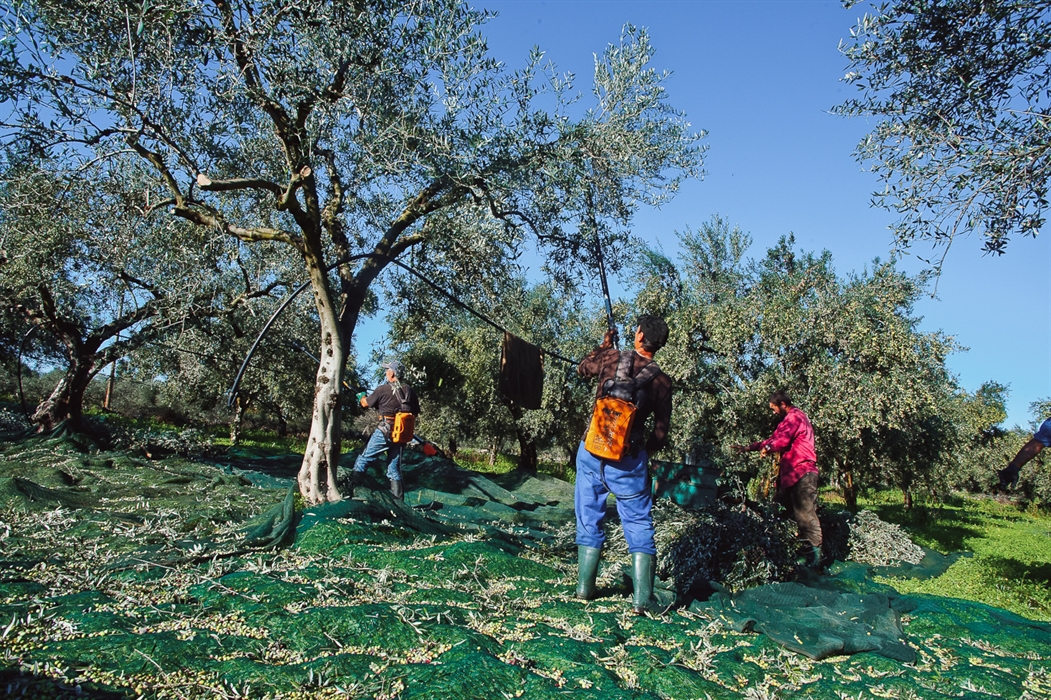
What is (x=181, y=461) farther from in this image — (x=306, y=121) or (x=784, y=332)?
(x=784, y=332)

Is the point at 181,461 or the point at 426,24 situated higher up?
the point at 426,24

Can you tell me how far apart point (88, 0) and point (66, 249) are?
6.18 meters

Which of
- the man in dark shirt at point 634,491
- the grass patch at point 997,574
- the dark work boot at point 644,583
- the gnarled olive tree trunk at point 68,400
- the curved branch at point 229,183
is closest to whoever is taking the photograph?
the dark work boot at point 644,583

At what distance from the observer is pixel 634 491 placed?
5.02 metres

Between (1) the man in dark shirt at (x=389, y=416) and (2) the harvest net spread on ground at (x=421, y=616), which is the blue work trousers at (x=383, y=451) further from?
(2) the harvest net spread on ground at (x=421, y=616)

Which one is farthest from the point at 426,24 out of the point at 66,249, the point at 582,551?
the point at 66,249

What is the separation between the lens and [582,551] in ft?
16.6

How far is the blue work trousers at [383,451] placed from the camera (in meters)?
9.25

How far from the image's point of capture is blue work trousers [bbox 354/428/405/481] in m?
9.25

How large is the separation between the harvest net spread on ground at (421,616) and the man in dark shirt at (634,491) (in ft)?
0.91

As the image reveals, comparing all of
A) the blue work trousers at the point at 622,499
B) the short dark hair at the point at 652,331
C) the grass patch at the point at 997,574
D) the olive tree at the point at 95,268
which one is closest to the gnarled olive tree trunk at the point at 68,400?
the olive tree at the point at 95,268

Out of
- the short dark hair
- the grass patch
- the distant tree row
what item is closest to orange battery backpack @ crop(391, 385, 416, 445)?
the distant tree row

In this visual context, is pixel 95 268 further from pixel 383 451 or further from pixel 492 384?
pixel 492 384

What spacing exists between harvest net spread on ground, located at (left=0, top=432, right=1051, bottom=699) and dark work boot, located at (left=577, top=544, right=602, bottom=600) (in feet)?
0.39
